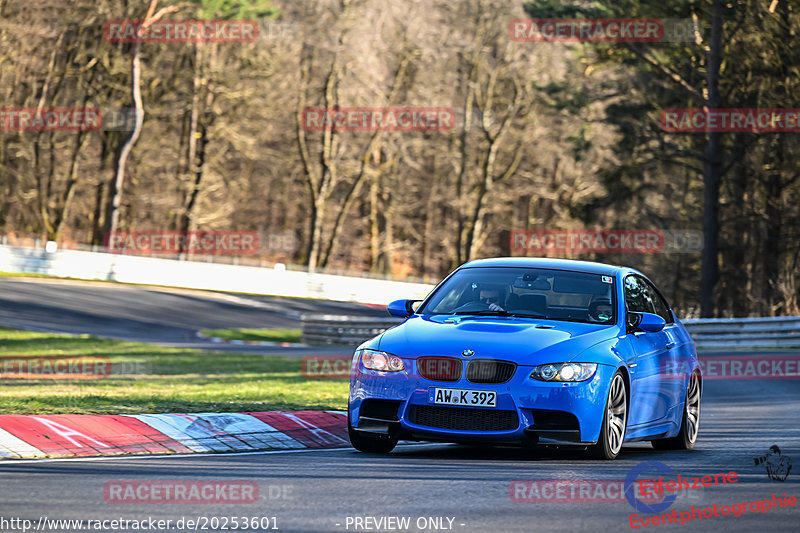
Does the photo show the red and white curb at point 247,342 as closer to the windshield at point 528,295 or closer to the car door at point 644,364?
the car door at point 644,364

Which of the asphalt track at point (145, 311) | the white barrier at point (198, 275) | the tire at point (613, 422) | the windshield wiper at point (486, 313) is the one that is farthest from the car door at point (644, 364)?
the white barrier at point (198, 275)

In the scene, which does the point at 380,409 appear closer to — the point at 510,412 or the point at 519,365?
the point at 510,412

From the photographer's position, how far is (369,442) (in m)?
9.01

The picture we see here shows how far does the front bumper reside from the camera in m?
8.23

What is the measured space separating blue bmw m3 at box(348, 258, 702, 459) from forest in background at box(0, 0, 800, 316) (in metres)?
26.3

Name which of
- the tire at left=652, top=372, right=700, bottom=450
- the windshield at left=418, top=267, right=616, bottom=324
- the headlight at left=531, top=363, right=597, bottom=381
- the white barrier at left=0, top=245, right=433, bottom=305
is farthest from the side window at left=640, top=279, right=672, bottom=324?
the white barrier at left=0, top=245, right=433, bottom=305

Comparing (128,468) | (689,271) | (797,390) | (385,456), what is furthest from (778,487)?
(689,271)

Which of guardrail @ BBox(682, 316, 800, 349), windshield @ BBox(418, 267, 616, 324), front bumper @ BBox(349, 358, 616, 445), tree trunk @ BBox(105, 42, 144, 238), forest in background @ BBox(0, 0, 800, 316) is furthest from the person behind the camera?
tree trunk @ BBox(105, 42, 144, 238)

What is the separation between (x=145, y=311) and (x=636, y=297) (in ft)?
91.3

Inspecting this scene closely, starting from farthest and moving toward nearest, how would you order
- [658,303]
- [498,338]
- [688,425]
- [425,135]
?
[425,135] < [658,303] < [688,425] < [498,338]

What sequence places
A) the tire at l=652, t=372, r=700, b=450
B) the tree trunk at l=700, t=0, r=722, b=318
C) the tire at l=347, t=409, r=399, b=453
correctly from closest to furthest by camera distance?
the tire at l=347, t=409, r=399, b=453, the tire at l=652, t=372, r=700, b=450, the tree trunk at l=700, t=0, r=722, b=318

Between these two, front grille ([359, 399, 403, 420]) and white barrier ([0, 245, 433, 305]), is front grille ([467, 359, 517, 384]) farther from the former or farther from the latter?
white barrier ([0, 245, 433, 305])

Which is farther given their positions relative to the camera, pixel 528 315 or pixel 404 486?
pixel 528 315

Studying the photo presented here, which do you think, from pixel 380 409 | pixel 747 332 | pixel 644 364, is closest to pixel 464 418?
pixel 380 409
